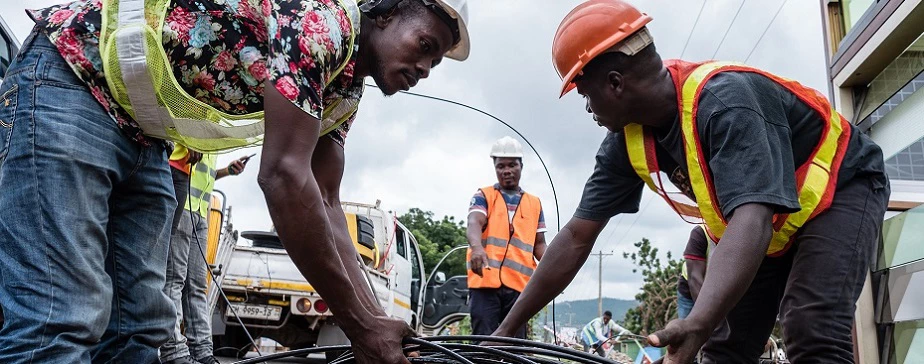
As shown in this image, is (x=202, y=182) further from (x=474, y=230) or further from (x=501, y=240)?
(x=501, y=240)

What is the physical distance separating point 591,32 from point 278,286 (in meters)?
6.25

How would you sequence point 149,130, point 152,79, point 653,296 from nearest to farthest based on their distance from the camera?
point 152,79 < point 149,130 < point 653,296

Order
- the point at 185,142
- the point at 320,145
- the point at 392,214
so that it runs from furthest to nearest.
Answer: the point at 392,214, the point at 320,145, the point at 185,142

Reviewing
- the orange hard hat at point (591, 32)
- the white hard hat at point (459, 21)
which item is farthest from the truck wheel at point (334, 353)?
the orange hard hat at point (591, 32)

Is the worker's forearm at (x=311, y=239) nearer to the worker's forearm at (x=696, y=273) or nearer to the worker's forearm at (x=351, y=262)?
the worker's forearm at (x=351, y=262)

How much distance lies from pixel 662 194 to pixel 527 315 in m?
0.70

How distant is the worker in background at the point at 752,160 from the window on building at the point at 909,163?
6.79ft

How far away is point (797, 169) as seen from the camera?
2766 mm

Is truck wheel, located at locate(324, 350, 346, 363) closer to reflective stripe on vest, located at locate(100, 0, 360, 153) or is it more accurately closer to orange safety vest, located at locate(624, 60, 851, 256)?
reflective stripe on vest, located at locate(100, 0, 360, 153)

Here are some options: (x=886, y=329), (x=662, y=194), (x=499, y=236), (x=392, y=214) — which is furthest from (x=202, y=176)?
(x=392, y=214)

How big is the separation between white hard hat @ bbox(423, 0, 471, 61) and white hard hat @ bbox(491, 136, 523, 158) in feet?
13.9

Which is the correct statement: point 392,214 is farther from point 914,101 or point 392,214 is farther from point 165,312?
point 165,312

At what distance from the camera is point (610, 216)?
3.29 metres

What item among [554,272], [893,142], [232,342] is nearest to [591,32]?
[554,272]
